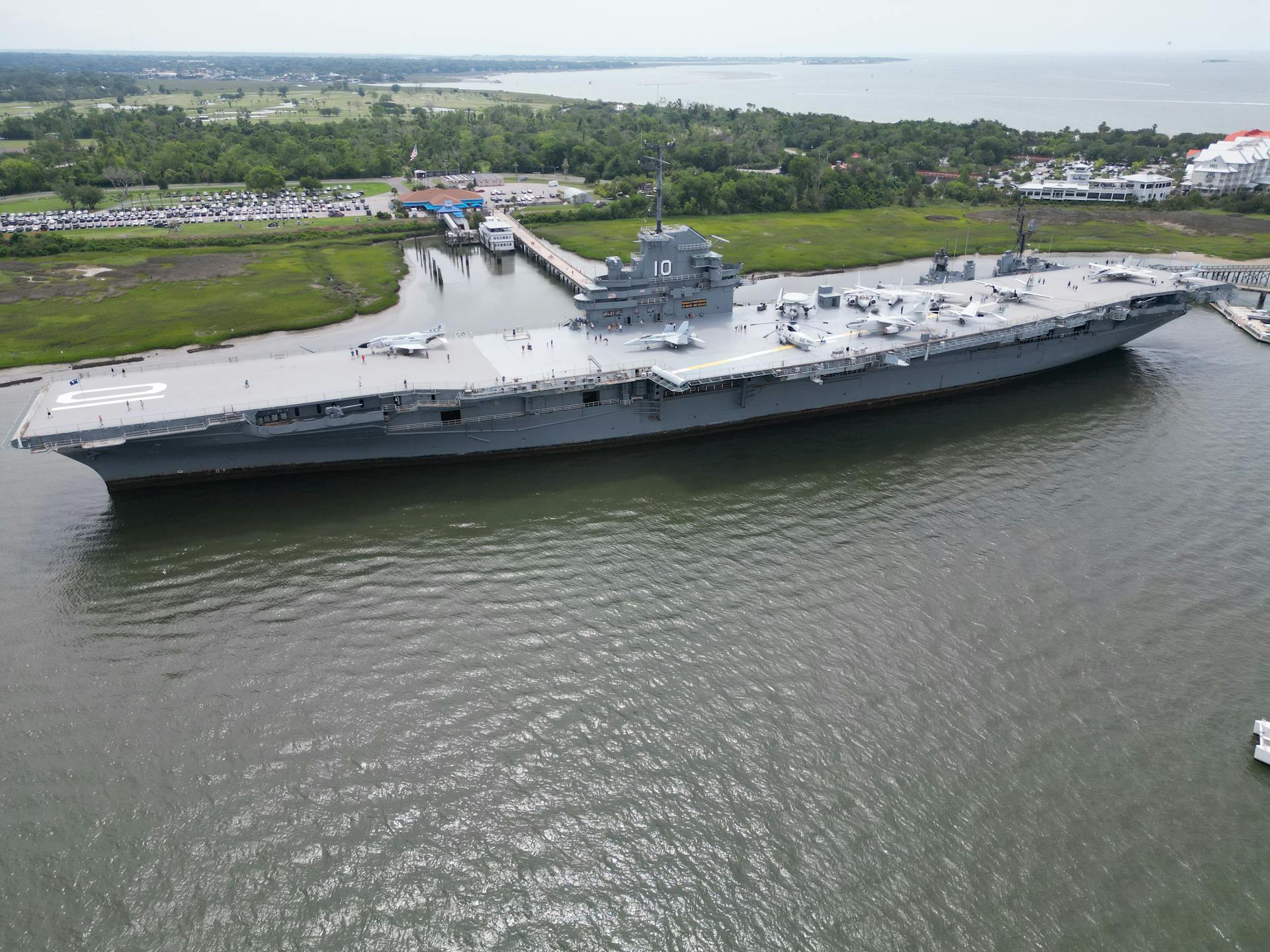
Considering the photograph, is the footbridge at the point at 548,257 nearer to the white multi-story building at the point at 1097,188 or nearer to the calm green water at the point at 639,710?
the calm green water at the point at 639,710

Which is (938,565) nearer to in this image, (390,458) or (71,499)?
(390,458)

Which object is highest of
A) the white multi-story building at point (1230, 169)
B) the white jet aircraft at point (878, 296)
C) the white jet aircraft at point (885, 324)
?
the white multi-story building at point (1230, 169)

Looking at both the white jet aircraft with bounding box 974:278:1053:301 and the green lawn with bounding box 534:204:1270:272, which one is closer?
the white jet aircraft with bounding box 974:278:1053:301

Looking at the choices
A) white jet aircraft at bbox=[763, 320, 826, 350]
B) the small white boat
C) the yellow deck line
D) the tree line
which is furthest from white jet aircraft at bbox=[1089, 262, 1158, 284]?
the tree line

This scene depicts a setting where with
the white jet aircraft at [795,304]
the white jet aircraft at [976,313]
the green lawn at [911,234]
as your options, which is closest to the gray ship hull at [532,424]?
the white jet aircraft at [976,313]

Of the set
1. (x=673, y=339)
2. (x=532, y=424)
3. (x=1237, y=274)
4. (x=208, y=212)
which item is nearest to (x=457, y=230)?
(x=208, y=212)

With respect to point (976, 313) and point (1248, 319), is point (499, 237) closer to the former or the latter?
point (976, 313)

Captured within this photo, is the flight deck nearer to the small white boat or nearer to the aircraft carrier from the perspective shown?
the aircraft carrier
